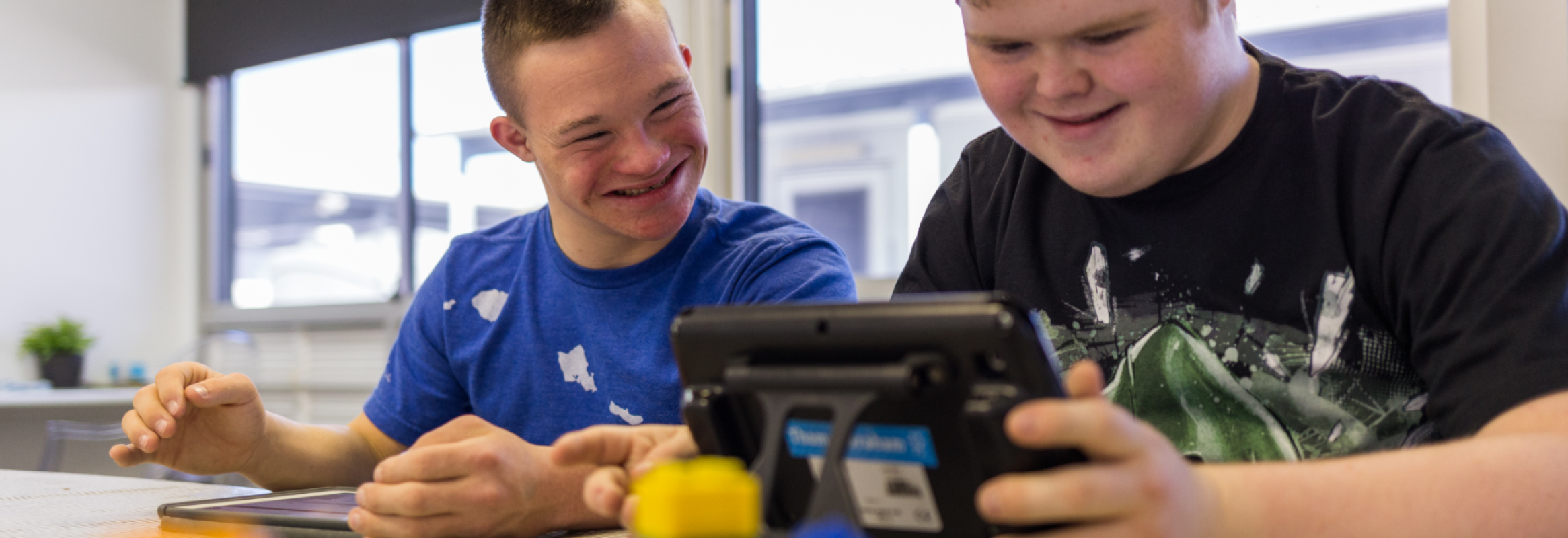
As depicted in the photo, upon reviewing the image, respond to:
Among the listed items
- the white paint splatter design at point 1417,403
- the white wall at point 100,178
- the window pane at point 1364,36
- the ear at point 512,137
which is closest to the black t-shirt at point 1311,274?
the white paint splatter design at point 1417,403

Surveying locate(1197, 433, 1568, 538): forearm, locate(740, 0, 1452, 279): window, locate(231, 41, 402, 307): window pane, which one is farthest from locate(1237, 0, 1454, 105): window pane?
locate(231, 41, 402, 307): window pane

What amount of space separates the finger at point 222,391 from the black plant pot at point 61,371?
355 centimetres

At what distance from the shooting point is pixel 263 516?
33.5 inches

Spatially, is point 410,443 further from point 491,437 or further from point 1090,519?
point 1090,519

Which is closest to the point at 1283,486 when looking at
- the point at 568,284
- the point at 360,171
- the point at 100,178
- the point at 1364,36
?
the point at 568,284

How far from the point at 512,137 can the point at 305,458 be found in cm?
46

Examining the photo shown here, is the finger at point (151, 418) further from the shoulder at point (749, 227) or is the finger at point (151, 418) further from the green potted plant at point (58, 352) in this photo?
the green potted plant at point (58, 352)

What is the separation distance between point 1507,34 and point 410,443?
6.17 feet

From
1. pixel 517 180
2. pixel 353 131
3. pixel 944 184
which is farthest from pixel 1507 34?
pixel 353 131

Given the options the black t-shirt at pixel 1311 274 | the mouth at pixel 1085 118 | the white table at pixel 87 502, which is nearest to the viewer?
the black t-shirt at pixel 1311 274

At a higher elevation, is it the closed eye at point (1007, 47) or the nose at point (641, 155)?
the closed eye at point (1007, 47)

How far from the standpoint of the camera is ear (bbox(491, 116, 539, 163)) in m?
1.34

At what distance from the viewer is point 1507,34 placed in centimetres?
183

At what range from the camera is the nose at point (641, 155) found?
3.88 feet
